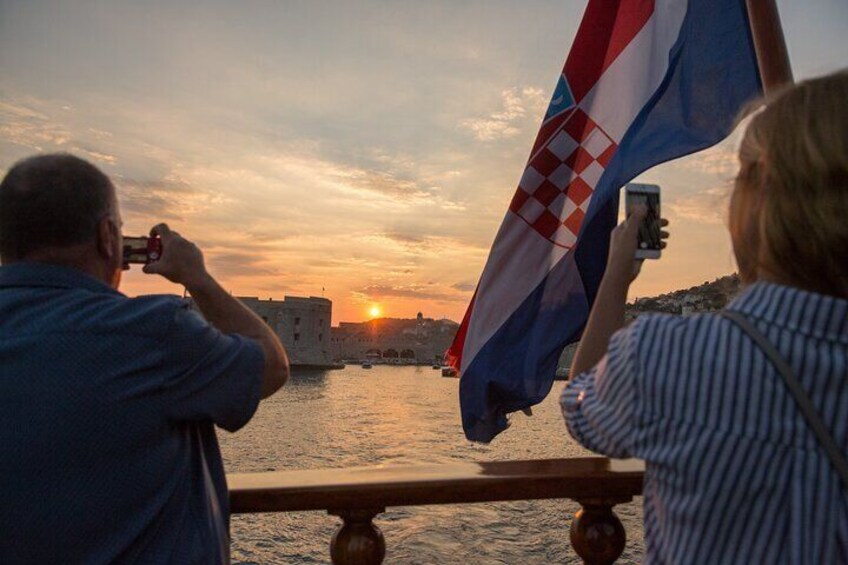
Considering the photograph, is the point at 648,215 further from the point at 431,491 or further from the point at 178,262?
the point at 178,262

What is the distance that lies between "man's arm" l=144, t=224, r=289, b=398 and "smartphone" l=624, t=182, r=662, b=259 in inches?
24.3

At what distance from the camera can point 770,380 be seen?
66 cm

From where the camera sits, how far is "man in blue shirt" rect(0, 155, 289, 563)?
2.98ft

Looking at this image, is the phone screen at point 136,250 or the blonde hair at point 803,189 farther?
the phone screen at point 136,250

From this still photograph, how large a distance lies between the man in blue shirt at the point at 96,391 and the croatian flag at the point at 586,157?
1.15m

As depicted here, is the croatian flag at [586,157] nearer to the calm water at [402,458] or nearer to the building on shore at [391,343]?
the calm water at [402,458]

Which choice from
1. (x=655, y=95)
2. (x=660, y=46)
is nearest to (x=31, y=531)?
(x=655, y=95)

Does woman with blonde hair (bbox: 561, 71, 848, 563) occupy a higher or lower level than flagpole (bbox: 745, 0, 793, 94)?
lower

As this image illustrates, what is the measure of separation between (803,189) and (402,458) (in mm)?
22380

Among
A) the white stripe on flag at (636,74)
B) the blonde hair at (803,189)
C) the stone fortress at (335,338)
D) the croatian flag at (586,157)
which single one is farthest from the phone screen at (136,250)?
the stone fortress at (335,338)

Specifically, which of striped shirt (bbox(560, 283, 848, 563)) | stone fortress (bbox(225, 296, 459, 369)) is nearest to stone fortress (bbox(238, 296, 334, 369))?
stone fortress (bbox(225, 296, 459, 369))

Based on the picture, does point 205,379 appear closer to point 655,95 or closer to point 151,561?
point 151,561

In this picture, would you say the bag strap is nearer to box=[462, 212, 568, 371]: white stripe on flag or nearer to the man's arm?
the man's arm

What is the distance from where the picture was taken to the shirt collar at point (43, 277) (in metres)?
0.98
